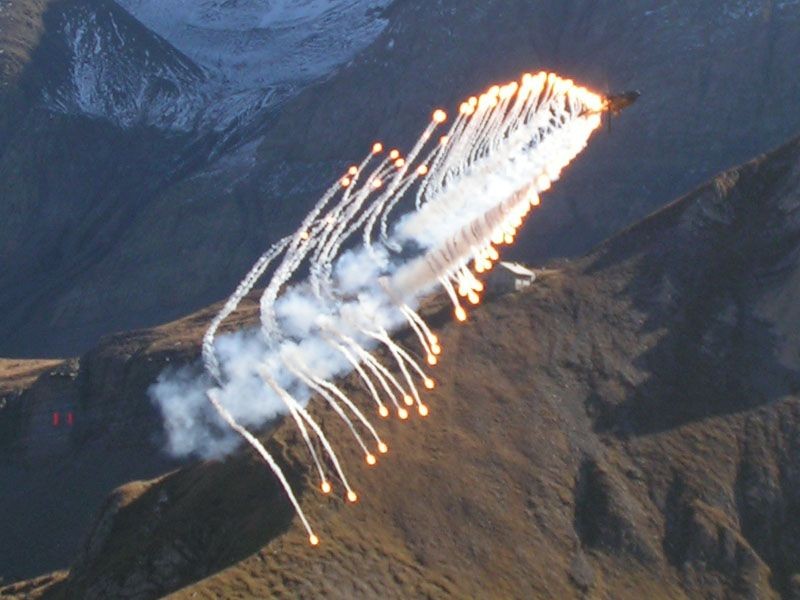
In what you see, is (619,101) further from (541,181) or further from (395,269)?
(395,269)

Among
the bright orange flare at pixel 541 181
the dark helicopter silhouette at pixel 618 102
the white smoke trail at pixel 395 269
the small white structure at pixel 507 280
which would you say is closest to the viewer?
the white smoke trail at pixel 395 269

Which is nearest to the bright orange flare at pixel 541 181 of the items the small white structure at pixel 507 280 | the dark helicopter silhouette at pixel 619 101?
the dark helicopter silhouette at pixel 619 101

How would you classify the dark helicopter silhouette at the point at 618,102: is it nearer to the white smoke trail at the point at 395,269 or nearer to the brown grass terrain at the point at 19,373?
the white smoke trail at the point at 395,269

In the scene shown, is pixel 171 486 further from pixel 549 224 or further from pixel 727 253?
pixel 549 224

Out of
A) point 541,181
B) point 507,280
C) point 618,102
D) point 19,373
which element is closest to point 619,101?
point 618,102

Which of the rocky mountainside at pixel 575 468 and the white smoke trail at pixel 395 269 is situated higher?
the white smoke trail at pixel 395 269

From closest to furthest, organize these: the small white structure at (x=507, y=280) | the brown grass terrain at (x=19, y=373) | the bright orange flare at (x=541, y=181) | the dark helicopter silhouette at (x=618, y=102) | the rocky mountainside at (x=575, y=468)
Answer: the rocky mountainside at (x=575, y=468)
the dark helicopter silhouette at (x=618, y=102)
the bright orange flare at (x=541, y=181)
the small white structure at (x=507, y=280)
the brown grass terrain at (x=19, y=373)
